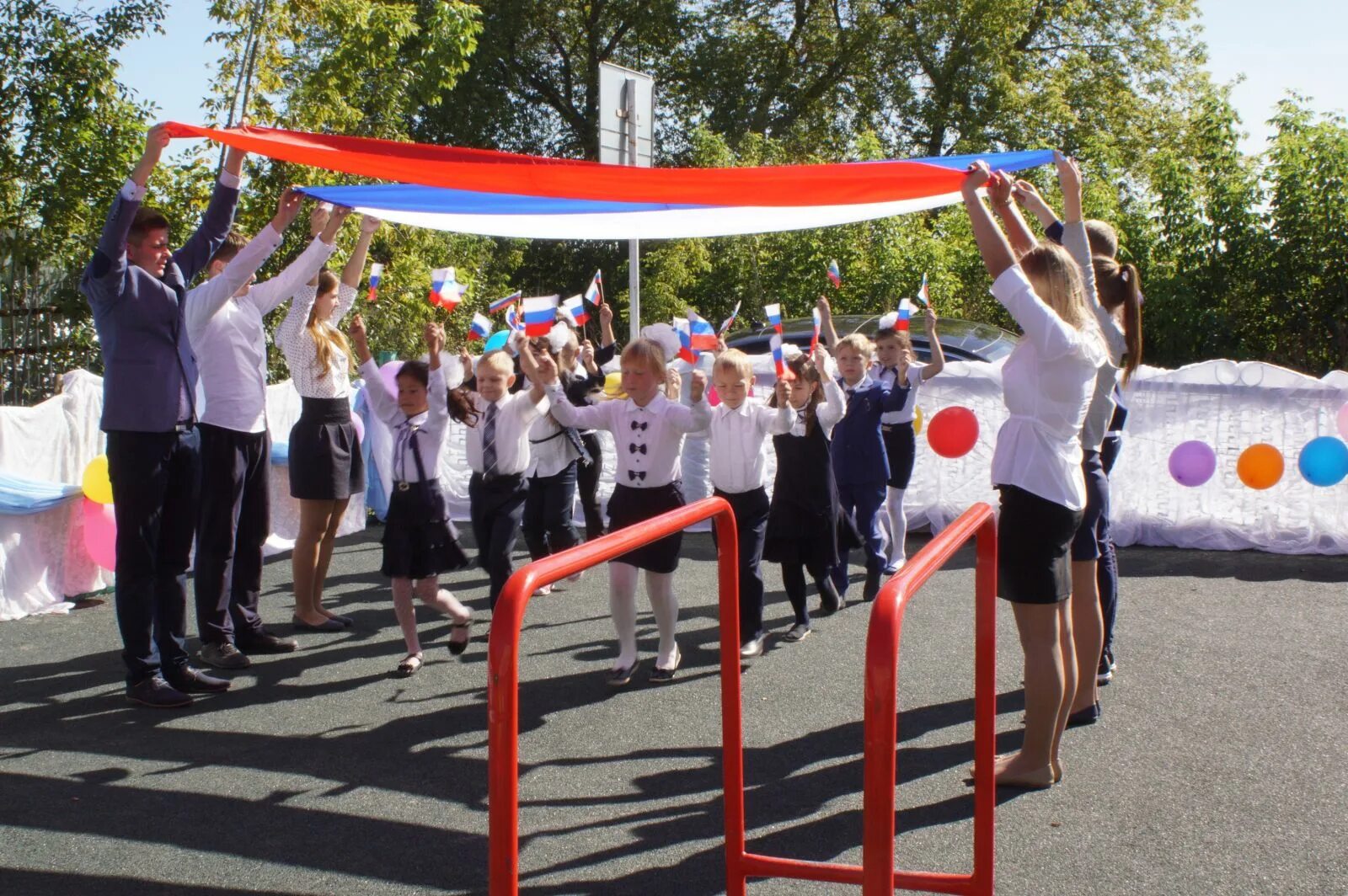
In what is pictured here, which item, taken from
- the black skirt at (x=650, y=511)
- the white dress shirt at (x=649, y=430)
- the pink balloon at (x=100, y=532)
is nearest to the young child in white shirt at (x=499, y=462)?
the white dress shirt at (x=649, y=430)

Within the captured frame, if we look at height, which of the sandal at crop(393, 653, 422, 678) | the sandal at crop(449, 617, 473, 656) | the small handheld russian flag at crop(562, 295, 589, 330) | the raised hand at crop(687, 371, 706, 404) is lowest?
the sandal at crop(393, 653, 422, 678)

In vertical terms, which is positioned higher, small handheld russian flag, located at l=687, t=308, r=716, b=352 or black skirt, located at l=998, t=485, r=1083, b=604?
small handheld russian flag, located at l=687, t=308, r=716, b=352

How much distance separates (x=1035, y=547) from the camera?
3893 millimetres

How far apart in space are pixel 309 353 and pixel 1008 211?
3.59m

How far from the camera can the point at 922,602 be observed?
681cm

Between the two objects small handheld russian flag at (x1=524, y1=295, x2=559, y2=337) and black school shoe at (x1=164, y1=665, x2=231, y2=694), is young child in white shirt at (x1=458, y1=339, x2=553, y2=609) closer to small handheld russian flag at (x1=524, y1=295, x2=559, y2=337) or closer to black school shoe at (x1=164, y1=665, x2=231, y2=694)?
small handheld russian flag at (x1=524, y1=295, x2=559, y2=337)

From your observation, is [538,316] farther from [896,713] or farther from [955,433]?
[955,433]

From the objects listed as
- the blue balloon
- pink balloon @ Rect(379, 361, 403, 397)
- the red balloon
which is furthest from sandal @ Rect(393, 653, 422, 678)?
the blue balloon

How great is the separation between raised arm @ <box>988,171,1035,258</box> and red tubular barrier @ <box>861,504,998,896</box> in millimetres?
1186

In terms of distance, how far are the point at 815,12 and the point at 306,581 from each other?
25387 mm

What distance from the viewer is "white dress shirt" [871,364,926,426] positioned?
280 inches

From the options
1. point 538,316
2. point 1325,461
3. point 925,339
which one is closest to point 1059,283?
point 538,316

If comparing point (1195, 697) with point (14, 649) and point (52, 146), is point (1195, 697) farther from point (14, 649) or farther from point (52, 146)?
point (52, 146)

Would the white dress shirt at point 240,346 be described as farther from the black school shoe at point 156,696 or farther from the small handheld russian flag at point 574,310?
the small handheld russian flag at point 574,310
